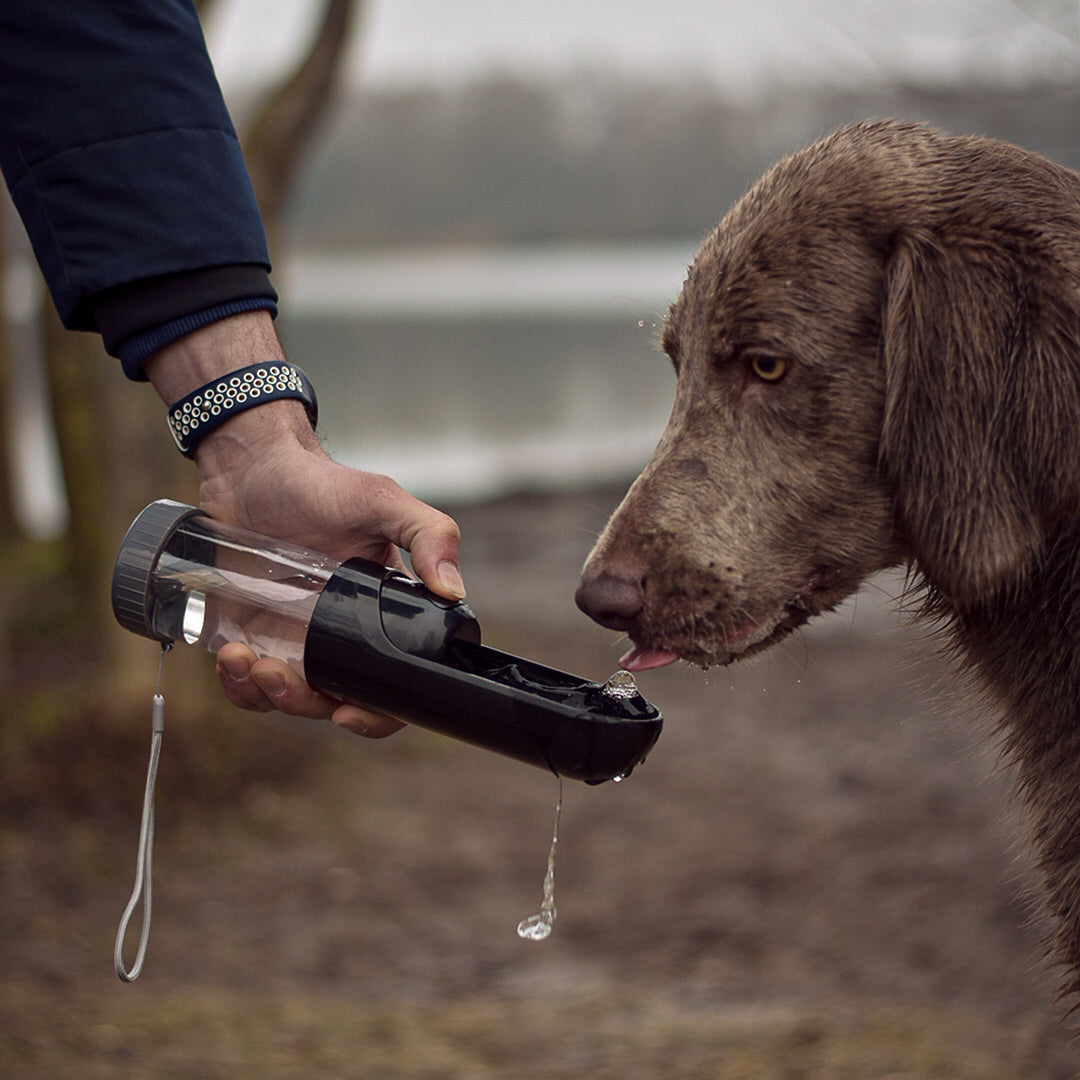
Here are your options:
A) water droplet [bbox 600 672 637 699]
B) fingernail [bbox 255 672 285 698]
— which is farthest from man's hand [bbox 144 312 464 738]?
water droplet [bbox 600 672 637 699]

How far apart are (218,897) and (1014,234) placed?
209 inches

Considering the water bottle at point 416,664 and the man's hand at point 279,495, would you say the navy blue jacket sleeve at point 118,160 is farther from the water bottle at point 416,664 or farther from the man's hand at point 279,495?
the water bottle at point 416,664

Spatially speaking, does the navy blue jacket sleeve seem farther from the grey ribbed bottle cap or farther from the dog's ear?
the dog's ear

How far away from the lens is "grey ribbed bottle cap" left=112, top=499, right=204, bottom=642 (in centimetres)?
298

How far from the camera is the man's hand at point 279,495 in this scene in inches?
116

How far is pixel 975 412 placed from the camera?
9.51 ft

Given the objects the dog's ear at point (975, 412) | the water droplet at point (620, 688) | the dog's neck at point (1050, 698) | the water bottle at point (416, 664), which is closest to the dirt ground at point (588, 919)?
the dog's neck at point (1050, 698)

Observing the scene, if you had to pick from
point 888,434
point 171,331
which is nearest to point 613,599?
point 888,434

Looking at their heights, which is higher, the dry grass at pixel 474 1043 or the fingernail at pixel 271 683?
the fingernail at pixel 271 683

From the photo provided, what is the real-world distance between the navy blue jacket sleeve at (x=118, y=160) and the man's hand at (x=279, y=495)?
0.12 meters

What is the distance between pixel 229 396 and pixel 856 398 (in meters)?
1.46

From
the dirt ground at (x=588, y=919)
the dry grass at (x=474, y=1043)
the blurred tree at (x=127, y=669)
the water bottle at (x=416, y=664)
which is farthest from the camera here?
the blurred tree at (x=127, y=669)

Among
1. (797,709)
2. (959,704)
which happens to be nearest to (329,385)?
(797,709)

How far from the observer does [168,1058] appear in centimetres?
466
